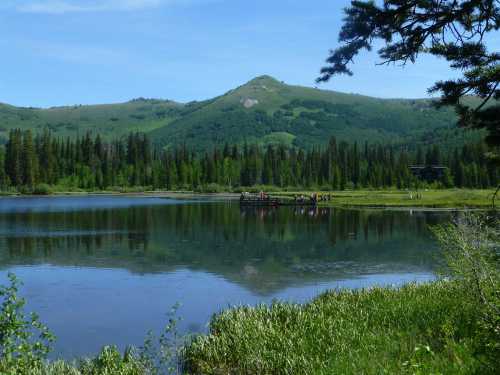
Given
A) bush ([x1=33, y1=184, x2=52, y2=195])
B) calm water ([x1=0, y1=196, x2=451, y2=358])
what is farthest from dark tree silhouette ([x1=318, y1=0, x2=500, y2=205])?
bush ([x1=33, y1=184, x2=52, y2=195])

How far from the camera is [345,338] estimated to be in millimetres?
14250

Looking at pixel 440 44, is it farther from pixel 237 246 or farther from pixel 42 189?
pixel 42 189

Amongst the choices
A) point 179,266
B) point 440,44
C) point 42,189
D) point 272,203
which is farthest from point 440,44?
point 42,189

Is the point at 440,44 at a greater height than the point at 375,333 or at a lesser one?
greater

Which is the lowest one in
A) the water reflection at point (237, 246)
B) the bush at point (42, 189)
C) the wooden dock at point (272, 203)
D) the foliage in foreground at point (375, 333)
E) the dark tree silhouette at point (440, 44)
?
the water reflection at point (237, 246)

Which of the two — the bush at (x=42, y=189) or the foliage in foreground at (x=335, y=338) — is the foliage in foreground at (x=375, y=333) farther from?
the bush at (x=42, y=189)

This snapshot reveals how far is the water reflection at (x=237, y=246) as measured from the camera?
33.8 m

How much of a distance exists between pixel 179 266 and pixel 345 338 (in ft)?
71.3

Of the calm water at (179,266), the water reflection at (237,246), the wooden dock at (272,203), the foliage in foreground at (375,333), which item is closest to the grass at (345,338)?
the foliage in foreground at (375,333)

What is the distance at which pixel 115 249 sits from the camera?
4344 centimetres

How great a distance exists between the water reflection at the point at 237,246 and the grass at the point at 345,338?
8.59 metres

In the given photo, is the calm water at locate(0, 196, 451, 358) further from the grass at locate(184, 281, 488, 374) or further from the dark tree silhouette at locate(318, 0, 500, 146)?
the dark tree silhouette at locate(318, 0, 500, 146)

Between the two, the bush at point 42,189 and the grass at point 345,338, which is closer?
the grass at point 345,338

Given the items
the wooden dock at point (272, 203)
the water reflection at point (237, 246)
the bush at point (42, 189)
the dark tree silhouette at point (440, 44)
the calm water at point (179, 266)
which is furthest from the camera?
the bush at point (42, 189)
